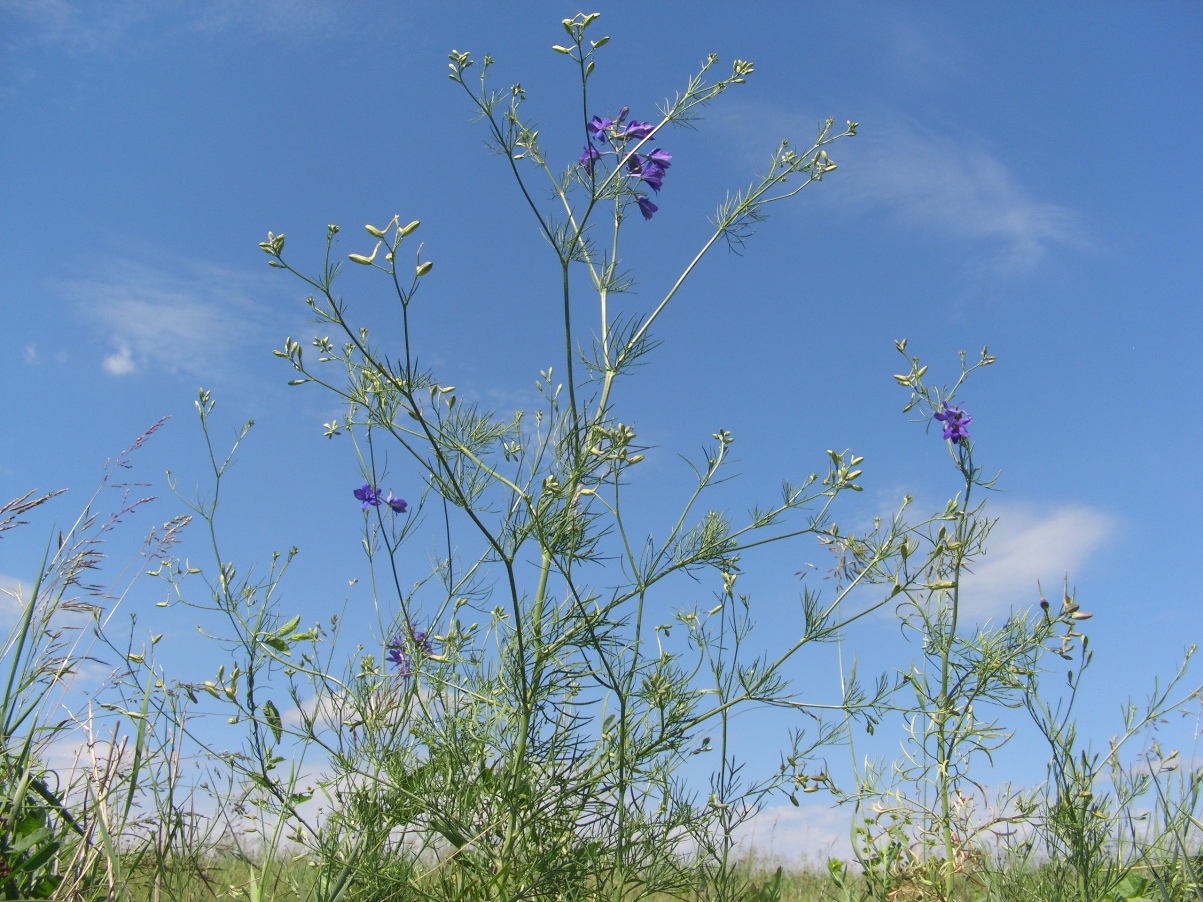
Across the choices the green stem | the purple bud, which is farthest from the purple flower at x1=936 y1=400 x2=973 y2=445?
the purple bud

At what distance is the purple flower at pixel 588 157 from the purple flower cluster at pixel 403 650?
1661mm

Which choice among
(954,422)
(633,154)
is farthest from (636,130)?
(954,422)

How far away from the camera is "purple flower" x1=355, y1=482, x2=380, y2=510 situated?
3.11m

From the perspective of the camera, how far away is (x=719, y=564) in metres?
2.93

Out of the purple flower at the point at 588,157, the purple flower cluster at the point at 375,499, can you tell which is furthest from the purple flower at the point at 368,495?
the purple flower at the point at 588,157

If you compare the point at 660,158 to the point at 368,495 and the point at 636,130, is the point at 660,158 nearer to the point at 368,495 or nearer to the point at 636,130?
the point at 636,130

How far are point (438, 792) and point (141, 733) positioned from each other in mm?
996

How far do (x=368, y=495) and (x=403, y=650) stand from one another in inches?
22.3

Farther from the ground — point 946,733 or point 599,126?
point 599,126

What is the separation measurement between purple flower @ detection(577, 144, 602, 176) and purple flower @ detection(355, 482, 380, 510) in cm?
134

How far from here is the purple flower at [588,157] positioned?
2842 mm

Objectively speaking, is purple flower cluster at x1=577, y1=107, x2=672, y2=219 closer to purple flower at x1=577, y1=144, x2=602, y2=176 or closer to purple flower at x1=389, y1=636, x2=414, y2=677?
purple flower at x1=577, y1=144, x2=602, y2=176

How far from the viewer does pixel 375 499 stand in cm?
311

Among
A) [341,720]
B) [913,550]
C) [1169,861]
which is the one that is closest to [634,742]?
[341,720]
